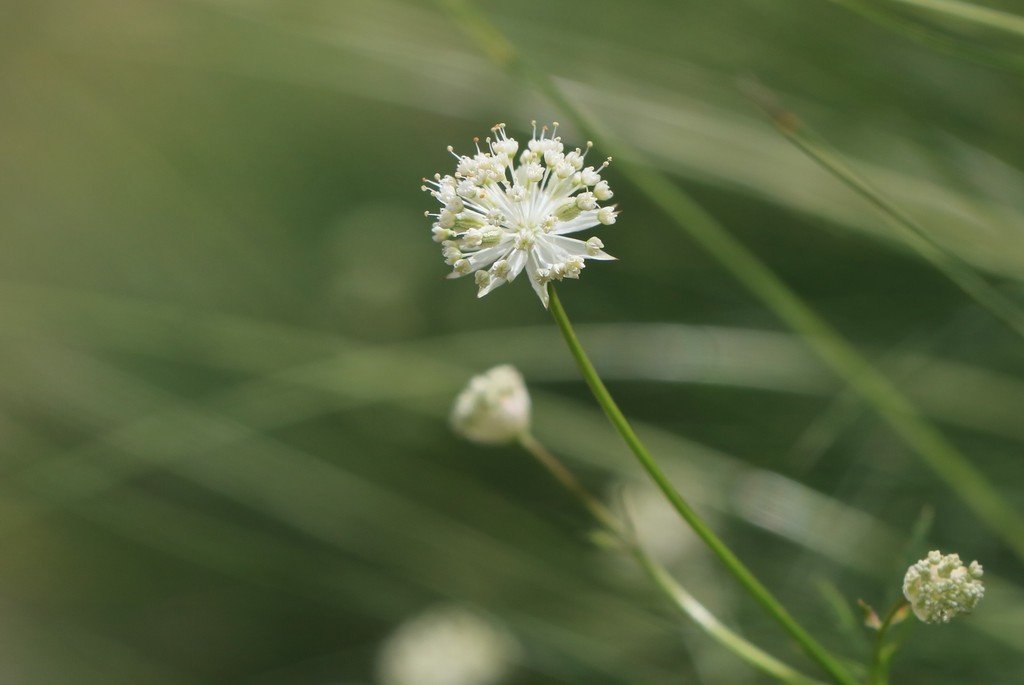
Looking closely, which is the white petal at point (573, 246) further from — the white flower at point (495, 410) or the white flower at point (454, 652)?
the white flower at point (454, 652)

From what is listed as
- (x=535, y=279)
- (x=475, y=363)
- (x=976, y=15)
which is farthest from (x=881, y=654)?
(x=475, y=363)

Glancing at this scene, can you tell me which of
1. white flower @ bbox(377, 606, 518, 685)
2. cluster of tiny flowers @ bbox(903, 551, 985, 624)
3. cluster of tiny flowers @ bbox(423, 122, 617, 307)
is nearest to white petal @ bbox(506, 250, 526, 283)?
cluster of tiny flowers @ bbox(423, 122, 617, 307)

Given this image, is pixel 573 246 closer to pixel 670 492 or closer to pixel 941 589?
pixel 670 492

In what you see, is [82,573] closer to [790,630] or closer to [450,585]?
[450,585]

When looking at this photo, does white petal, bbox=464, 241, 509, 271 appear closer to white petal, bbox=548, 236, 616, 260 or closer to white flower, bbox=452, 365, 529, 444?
white petal, bbox=548, 236, 616, 260

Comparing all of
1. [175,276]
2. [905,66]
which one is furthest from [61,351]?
[905,66]

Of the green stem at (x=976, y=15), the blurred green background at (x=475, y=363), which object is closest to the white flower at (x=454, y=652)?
the blurred green background at (x=475, y=363)
